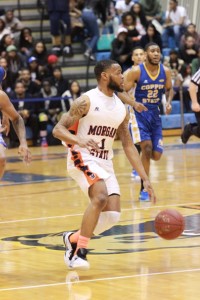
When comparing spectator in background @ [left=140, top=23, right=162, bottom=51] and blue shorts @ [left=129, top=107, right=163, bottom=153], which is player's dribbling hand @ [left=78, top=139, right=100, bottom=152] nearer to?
blue shorts @ [left=129, top=107, right=163, bottom=153]

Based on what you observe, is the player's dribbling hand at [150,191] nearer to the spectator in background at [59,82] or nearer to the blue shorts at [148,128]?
the blue shorts at [148,128]

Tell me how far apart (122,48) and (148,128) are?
1087 centimetres

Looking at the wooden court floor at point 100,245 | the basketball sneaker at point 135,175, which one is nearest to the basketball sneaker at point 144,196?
the wooden court floor at point 100,245

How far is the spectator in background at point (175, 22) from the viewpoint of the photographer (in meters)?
25.6

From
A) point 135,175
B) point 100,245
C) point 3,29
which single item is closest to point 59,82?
point 3,29

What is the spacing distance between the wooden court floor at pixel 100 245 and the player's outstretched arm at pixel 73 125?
44.1 inches

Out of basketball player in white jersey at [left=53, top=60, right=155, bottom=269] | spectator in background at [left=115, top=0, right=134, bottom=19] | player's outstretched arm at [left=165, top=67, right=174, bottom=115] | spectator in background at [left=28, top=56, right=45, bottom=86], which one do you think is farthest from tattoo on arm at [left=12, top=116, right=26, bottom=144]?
spectator in background at [left=115, top=0, right=134, bottom=19]

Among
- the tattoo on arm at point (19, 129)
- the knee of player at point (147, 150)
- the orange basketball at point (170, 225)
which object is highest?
the tattoo on arm at point (19, 129)

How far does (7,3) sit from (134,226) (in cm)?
1654

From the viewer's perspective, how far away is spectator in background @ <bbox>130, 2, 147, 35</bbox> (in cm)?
2553

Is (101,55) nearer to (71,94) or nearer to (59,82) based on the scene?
(59,82)

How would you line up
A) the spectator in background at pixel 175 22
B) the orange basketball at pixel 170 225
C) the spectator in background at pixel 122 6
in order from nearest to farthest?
the orange basketball at pixel 170 225, the spectator in background at pixel 175 22, the spectator in background at pixel 122 6

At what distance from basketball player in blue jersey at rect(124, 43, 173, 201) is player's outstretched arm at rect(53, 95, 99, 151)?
4651mm

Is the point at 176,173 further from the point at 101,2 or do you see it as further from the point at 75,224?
the point at 101,2
